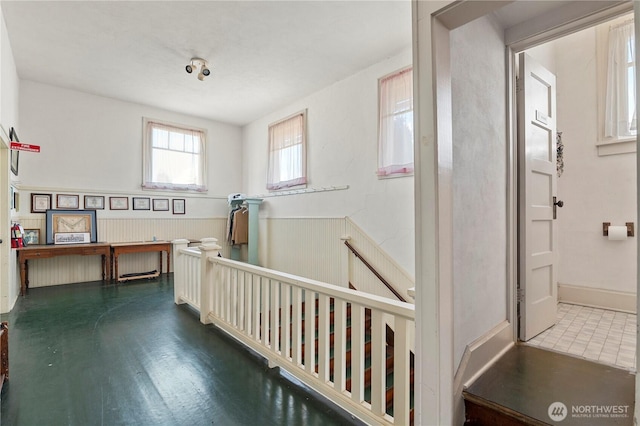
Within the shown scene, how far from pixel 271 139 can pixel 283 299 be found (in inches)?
178

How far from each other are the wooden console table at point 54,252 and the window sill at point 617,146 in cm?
646

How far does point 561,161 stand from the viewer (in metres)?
3.02

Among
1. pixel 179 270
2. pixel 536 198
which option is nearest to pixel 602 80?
pixel 536 198

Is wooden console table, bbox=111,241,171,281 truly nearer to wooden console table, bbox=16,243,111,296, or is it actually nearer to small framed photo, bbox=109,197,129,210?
wooden console table, bbox=16,243,111,296

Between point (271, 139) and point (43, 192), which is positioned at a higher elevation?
point (271, 139)

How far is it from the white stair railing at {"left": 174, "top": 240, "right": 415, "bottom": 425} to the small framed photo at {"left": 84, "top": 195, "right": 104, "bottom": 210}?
119 inches

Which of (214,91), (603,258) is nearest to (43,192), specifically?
(214,91)

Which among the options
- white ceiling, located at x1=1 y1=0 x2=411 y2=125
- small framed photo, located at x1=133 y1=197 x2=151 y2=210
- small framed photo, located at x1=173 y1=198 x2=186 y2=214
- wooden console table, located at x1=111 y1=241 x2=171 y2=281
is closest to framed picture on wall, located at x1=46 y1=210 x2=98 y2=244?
wooden console table, located at x1=111 y1=241 x2=171 y2=281

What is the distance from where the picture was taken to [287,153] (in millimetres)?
5660

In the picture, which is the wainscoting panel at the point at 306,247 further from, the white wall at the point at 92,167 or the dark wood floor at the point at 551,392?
the dark wood floor at the point at 551,392

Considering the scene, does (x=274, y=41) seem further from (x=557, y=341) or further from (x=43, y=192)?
(x=43, y=192)

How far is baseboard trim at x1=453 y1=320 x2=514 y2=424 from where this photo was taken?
1.38 m

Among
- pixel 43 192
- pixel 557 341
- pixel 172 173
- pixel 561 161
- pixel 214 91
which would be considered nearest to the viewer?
pixel 557 341

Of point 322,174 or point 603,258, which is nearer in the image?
point 603,258
